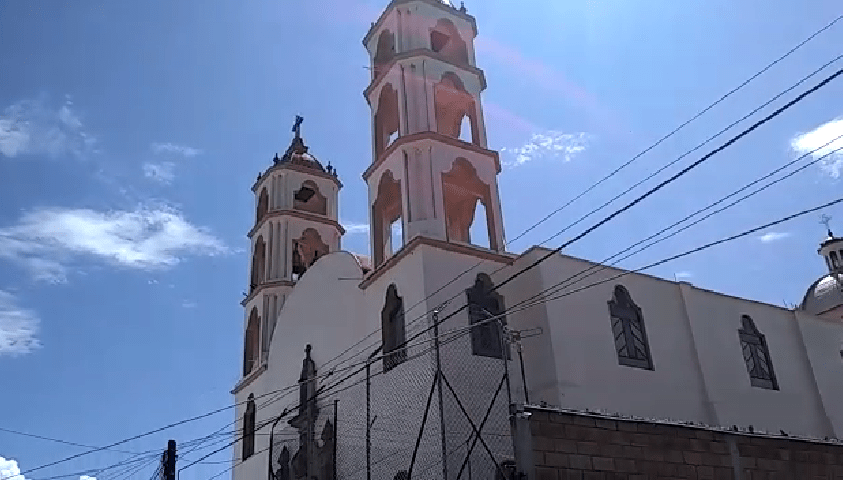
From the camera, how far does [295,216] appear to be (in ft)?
79.3

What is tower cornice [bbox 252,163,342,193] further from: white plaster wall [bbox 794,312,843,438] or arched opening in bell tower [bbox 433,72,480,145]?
white plaster wall [bbox 794,312,843,438]

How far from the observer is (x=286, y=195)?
970 inches

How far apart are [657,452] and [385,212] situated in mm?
8716

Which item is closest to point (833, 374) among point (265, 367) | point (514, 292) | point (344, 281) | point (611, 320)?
point (611, 320)

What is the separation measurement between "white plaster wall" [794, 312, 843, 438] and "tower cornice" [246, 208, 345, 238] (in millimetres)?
12906

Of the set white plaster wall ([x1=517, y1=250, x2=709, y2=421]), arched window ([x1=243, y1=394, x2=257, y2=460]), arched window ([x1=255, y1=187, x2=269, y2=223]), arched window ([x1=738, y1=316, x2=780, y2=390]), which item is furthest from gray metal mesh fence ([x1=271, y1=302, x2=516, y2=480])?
arched window ([x1=255, y1=187, x2=269, y2=223])

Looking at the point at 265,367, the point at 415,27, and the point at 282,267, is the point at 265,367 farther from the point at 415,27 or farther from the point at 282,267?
the point at 415,27

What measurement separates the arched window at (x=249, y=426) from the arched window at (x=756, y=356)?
→ 1214cm

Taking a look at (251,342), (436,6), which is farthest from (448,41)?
(251,342)

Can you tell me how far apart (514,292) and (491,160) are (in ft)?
11.8

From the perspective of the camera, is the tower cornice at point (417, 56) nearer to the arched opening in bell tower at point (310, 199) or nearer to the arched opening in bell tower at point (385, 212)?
the arched opening in bell tower at point (385, 212)

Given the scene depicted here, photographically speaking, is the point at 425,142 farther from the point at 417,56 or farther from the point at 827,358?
the point at 827,358

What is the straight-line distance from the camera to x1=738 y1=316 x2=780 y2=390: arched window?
1861 cm

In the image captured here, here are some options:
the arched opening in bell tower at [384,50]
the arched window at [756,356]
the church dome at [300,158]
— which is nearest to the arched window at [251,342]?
the church dome at [300,158]
